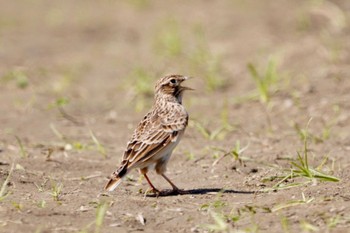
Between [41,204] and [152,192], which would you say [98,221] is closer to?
[41,204]

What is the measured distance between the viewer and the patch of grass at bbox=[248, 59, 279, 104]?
10195mm

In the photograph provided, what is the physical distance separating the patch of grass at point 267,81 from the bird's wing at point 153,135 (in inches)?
110

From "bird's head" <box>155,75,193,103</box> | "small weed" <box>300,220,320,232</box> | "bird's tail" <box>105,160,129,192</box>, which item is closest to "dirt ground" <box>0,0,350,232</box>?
"small weed" <box>300,220,320,232</box>

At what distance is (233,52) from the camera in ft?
46.7

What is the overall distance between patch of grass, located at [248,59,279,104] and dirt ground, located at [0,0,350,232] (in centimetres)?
4

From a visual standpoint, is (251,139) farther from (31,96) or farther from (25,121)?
(31,96)

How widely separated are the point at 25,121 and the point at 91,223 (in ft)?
16.0

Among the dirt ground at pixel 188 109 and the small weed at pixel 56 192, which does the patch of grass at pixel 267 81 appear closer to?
the dirt ground at pixel 188 109

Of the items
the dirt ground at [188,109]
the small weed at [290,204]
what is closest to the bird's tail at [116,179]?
the dirt ground at [188,109]

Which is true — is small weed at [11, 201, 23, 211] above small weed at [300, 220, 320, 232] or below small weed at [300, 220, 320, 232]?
above

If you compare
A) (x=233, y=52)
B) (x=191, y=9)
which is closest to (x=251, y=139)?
(x=233, y=52)

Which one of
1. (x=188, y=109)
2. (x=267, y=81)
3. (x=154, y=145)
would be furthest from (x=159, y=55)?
(x=154, y=145)

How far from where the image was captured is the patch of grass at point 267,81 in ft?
33.4

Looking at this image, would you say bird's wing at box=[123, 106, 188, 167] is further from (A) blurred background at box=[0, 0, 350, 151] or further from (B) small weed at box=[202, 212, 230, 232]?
(A) blurred background at box=[0, 0, 350, 151]
